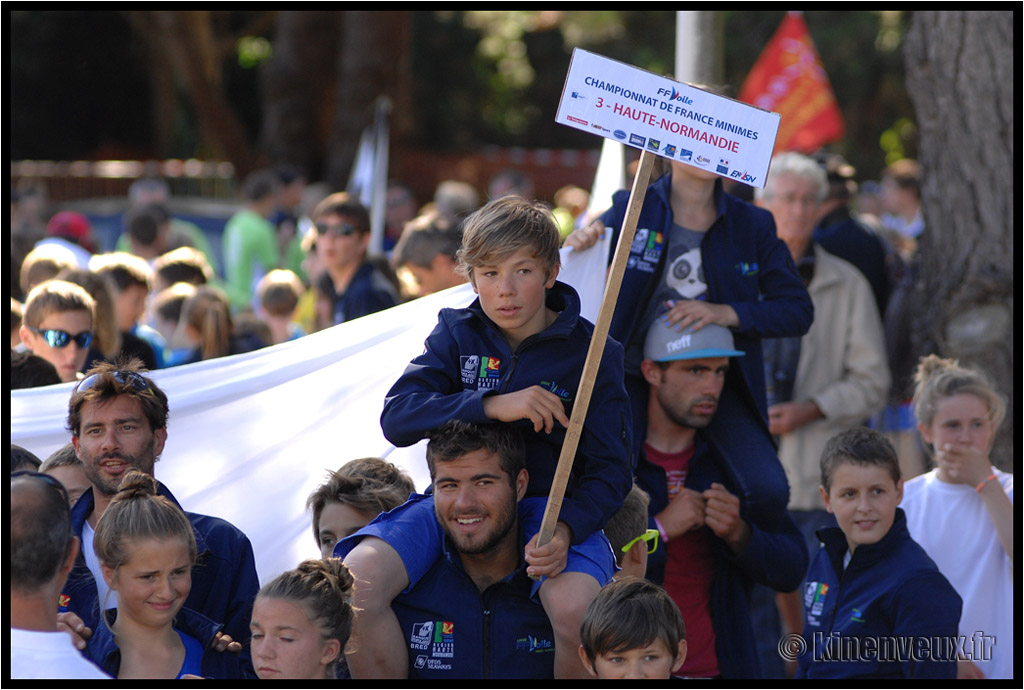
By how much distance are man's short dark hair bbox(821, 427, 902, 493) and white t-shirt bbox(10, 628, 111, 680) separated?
280cm

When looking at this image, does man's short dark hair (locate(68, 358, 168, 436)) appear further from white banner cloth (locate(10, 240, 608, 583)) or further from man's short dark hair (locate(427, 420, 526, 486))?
man's short dark hair (locate(427, 420, 526, 486))

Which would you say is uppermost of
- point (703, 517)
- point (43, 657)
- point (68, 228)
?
point (68, 228)

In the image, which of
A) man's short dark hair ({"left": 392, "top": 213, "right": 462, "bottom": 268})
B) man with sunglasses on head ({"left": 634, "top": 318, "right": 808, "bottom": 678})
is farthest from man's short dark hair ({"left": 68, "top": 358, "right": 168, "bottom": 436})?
man's short dark hair ({"left": 392, "top": 213, "right": 462, "bottom": 268})

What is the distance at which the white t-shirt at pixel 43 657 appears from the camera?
10.2ft

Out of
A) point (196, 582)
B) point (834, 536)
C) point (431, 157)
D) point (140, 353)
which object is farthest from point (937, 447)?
point (431, 157)

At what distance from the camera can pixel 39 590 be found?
3160 mm

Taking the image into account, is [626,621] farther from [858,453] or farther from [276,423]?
[276,423]

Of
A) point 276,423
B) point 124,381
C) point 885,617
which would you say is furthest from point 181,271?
point 885,617

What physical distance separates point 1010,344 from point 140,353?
15.7ft

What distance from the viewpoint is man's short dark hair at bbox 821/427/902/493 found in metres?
4.57

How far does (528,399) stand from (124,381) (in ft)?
4.89

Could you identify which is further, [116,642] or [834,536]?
[834,536]

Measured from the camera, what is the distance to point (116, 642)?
11.5 feet

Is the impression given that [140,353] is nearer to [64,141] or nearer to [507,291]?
[507,291]
